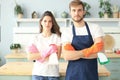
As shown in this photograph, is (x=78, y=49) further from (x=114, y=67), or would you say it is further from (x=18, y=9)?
(x=18, y=9)

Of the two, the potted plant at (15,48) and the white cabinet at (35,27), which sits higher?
the white cabinet at (35,27)

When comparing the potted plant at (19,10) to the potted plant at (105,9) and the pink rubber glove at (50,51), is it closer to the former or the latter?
the potted plant at (105,9)

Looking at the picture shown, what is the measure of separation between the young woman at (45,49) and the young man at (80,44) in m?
0.19

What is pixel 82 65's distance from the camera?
2057mm

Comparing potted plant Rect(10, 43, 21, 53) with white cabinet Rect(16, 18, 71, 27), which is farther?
white cabinet Rect(16, 18, 71, 27)

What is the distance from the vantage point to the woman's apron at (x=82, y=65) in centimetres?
205

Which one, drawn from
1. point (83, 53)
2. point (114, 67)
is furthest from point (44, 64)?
point (114, 67)

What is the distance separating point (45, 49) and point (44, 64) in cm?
14

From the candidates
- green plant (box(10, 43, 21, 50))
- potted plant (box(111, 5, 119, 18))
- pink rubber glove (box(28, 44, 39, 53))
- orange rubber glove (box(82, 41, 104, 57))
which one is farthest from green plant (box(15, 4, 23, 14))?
orange rubber glove (box(82, 41, 104, 57))

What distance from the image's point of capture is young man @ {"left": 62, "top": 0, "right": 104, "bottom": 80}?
2.04 metres

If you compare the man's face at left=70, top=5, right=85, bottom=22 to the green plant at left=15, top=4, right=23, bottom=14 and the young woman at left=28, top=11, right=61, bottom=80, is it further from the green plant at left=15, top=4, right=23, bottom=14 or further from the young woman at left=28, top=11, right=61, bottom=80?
the green plant at left=15, top=4, right=23, bottom=14

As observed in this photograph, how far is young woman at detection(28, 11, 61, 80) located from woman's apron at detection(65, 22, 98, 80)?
0.21 meters

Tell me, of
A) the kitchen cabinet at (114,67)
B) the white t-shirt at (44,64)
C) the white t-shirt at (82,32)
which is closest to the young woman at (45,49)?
the white t-shirt at (44,64)

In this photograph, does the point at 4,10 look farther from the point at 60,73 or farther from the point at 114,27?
the point at 60,73
